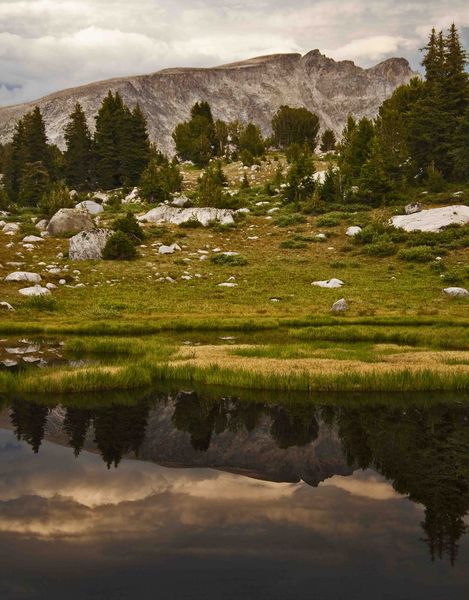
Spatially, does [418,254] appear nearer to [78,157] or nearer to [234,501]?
[234,501]

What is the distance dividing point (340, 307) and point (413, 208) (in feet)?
87.4

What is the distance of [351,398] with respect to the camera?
1850 centimetres

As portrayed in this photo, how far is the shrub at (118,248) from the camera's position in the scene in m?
47.1

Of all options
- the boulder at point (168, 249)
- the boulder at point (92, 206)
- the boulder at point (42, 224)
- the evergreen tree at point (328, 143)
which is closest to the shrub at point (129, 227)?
the boulder at point (168, 249)

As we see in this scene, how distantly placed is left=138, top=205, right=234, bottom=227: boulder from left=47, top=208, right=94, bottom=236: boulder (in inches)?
308

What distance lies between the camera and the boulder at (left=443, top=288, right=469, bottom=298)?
37.3 metres

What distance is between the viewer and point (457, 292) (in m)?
37.5

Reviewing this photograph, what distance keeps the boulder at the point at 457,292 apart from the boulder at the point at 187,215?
87.1 feet

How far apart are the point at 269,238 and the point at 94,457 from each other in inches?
1706

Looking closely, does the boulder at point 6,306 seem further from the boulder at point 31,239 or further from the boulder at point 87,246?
the boulder at point 31,239

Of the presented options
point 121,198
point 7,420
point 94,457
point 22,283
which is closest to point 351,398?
point 94,457

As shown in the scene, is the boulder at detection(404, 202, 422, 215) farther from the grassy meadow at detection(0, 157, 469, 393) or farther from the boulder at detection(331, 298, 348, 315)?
the boulder at detection(331, 298, 348, 315)

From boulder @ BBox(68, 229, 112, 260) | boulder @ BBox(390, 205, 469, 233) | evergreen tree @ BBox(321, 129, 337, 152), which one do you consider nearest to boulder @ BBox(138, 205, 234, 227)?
boulder @ BBox(68, 229, 112, 260)

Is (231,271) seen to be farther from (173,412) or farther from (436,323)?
(173,412)
